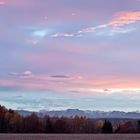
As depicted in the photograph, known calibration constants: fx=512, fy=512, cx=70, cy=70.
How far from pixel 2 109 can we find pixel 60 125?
11964 mm

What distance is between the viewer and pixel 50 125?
208 feet

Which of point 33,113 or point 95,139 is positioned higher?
point 33,113

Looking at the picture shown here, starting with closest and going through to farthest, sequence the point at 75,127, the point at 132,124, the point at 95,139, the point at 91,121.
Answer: the point at 95,139, the point at 75,127, the point at 132,124, the point at 91,121

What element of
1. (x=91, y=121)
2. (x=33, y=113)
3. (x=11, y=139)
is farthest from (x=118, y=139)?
(x=91, y=121)

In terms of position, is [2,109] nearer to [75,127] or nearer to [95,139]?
[75,127]

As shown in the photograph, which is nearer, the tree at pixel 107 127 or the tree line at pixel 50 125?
the tree line at pixel 50 125

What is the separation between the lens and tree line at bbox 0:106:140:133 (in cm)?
5997

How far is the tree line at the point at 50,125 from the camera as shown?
60.0 metres

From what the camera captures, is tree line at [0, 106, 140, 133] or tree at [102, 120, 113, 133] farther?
tree at [102, 120, 113, 133]

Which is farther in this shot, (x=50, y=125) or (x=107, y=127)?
(x=107, y=127)

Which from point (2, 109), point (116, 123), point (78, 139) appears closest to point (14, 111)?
point (2, 109)

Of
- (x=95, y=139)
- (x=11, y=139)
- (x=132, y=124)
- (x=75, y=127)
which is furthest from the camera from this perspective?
(x=132, y=124)

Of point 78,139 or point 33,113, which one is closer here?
point 78,139

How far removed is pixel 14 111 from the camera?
236 feet
